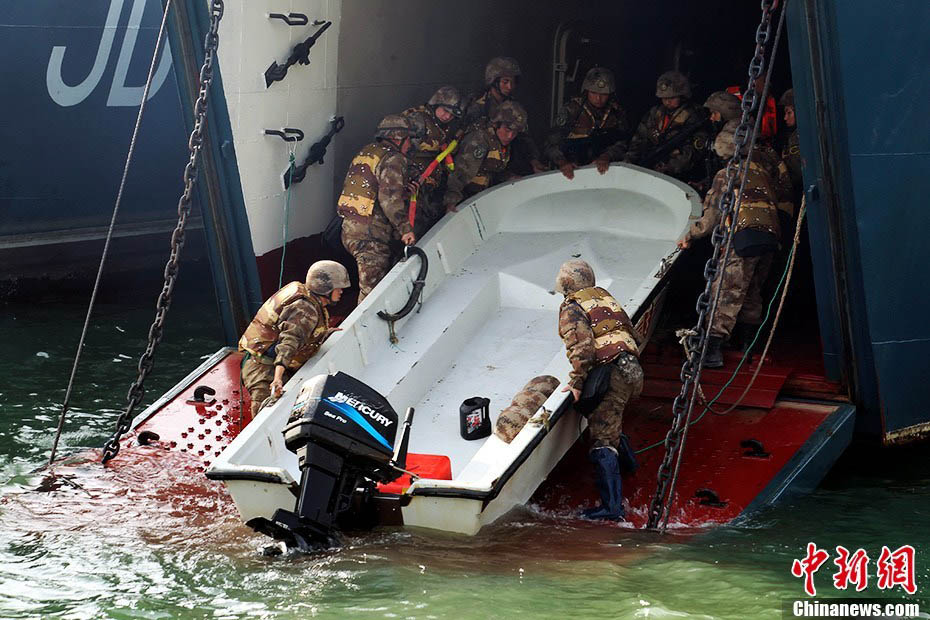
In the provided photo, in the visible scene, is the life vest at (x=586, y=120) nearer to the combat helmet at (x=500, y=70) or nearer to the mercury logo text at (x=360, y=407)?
the combat helmet at (x=500, y=70)

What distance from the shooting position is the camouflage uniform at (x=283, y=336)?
6.64 meters

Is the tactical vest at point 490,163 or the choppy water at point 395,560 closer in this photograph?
the choppy water at point 395,560

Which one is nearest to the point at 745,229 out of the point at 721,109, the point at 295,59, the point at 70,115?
the point at 721,109

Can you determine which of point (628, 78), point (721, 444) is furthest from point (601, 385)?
point (628, 78)

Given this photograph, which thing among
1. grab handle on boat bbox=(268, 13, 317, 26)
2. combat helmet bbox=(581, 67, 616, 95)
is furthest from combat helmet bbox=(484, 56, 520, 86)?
grab handle on boat bbox=(268, 13, 317, 26)

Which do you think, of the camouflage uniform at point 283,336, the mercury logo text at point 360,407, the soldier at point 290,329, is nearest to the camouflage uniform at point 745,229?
the soldier at point 290,329

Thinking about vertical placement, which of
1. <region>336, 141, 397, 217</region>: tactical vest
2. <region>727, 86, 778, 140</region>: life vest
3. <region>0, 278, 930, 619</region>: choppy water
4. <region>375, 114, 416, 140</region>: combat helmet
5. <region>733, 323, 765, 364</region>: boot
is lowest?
<region>0, 278, 930, 619</region>: choppy water

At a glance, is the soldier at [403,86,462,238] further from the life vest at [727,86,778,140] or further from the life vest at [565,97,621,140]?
the life vest at [727,86,778,140]

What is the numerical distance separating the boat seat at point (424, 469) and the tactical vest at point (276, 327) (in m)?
0.94

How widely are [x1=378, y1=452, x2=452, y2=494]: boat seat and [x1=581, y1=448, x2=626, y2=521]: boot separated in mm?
778

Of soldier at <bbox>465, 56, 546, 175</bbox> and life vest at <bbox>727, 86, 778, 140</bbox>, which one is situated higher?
soldier at <bbox>465, 56, 546, 175</bbox>

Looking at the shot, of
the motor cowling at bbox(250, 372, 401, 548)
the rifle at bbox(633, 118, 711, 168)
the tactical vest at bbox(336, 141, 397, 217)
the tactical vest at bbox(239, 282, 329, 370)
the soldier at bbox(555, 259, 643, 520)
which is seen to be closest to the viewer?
the motor cowling at bbox(250, 372, 401, 548)

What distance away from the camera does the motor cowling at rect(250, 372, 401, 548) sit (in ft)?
17.7

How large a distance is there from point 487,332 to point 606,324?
4.93ft
